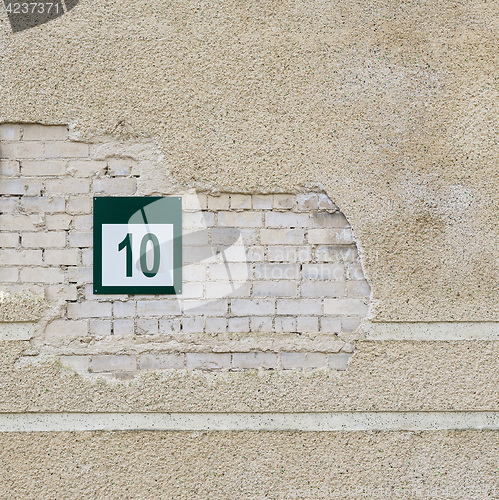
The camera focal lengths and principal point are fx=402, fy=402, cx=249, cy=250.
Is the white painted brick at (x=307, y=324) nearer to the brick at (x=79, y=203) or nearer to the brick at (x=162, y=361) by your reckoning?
the brick at (x=162, y=361)

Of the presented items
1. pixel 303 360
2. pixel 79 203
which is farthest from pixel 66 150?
pixel 303 360

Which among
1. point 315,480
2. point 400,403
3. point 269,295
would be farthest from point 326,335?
point 315,480

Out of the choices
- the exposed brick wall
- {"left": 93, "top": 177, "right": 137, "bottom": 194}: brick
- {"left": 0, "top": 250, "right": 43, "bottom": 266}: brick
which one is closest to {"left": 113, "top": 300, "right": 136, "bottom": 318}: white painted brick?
the exposed brick wall

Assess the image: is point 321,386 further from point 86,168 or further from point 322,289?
point 86,168

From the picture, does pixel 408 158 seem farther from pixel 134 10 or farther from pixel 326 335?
pixel 134 10

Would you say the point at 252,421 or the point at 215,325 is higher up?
the point at 215,325

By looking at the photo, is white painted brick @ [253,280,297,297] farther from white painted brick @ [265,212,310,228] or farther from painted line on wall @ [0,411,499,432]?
painted line on wall @ [0,411,499,432]

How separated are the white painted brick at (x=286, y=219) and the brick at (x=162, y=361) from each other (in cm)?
81

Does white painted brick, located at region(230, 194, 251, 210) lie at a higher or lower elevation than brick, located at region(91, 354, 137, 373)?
higher

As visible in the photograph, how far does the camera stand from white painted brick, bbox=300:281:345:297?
2.04 m

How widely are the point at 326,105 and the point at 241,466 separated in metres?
1.85

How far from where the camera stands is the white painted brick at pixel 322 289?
80.4 inches

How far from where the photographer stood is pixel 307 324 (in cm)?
204

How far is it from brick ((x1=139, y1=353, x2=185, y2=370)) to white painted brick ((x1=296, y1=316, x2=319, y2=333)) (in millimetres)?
606
